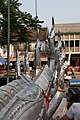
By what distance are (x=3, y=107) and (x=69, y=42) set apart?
41.0 m

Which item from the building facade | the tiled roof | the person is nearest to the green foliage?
the person

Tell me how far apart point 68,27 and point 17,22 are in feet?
93.1

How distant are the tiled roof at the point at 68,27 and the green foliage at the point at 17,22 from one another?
25.7 meters

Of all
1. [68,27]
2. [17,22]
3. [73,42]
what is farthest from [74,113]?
[68,27]

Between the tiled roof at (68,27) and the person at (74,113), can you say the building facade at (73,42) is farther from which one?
the person at (74,113)

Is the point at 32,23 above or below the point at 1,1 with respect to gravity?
below

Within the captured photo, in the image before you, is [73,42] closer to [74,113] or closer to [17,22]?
[17,22]

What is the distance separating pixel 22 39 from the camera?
18.2 m

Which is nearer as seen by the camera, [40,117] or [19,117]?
[19,117]

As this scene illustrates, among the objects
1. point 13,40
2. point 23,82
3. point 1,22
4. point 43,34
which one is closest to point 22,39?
point 13,40

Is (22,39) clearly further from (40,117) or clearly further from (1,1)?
(40,117)

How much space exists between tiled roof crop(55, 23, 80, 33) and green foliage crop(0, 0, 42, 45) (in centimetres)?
2567

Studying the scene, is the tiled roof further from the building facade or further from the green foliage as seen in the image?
the green foliage

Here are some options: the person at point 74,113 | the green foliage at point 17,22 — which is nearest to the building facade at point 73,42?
the green foliage at point 17,22
